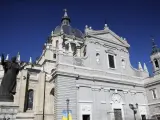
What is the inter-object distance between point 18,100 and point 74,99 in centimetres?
914

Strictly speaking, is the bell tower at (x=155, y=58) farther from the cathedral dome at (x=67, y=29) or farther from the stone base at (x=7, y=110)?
the stone base at (x=7, y=110)

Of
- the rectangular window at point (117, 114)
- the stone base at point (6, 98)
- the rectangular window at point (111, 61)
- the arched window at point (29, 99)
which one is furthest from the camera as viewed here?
the arched window at point (29, 99)

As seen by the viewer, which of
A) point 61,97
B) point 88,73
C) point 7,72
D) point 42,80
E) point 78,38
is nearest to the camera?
point 7,72

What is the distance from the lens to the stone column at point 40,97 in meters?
21.6

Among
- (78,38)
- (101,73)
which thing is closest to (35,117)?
(101,73)

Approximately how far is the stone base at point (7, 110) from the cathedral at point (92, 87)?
8.18m

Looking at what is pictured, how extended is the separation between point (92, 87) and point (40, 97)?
865cm

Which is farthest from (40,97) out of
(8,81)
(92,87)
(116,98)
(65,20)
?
(65,20)

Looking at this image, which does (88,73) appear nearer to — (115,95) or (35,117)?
(115,95)

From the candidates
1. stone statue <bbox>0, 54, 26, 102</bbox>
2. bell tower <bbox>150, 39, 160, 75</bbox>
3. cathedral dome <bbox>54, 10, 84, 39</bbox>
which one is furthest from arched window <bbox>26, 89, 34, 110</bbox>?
bell tower <bbox>150, 39, 160, 75</bbox>

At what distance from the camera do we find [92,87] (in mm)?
19203

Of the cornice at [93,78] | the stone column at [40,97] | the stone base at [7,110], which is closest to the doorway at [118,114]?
the cornice at [93,78]

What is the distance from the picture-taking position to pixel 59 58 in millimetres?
18156

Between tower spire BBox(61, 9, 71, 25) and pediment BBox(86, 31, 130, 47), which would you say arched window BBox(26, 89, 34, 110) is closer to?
pediment BBox(86, 31, 130, 47)
